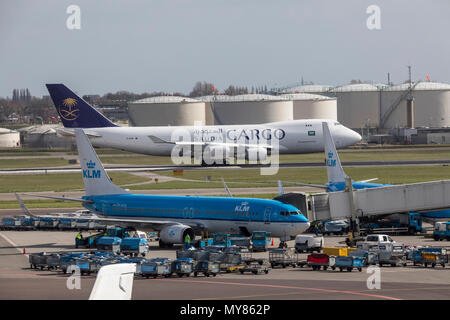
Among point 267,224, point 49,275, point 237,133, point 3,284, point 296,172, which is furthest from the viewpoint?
point 237,133

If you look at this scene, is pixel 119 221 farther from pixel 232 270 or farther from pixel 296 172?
pixel 296 172

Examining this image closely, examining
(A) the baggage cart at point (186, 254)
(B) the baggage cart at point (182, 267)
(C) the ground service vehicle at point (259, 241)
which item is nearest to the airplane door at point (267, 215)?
(C) the ground service vehicle at point (259, 241)

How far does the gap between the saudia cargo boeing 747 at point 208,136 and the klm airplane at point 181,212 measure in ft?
255

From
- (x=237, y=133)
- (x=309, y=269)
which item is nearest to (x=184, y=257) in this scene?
(x=309, y=269)

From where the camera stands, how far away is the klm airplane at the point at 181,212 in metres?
68.4

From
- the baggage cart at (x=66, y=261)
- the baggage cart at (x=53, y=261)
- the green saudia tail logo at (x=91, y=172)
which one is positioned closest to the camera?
the baggage cart at (x=66, y=261)

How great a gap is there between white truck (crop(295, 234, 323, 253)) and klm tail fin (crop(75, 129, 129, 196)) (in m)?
→ 19.4

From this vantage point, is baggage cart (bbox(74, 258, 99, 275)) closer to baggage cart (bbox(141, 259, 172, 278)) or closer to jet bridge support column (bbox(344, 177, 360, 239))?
baggage cart (bbox(141, 259, 172, 278))

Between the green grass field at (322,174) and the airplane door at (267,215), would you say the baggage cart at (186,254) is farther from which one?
the green grass field at (322,174)

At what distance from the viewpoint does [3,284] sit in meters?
50.2

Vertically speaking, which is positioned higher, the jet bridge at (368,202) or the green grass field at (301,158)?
the green grass field at (301,158)

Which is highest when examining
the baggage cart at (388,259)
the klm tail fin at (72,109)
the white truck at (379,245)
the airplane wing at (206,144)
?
the klm tail fin at (72,109)
